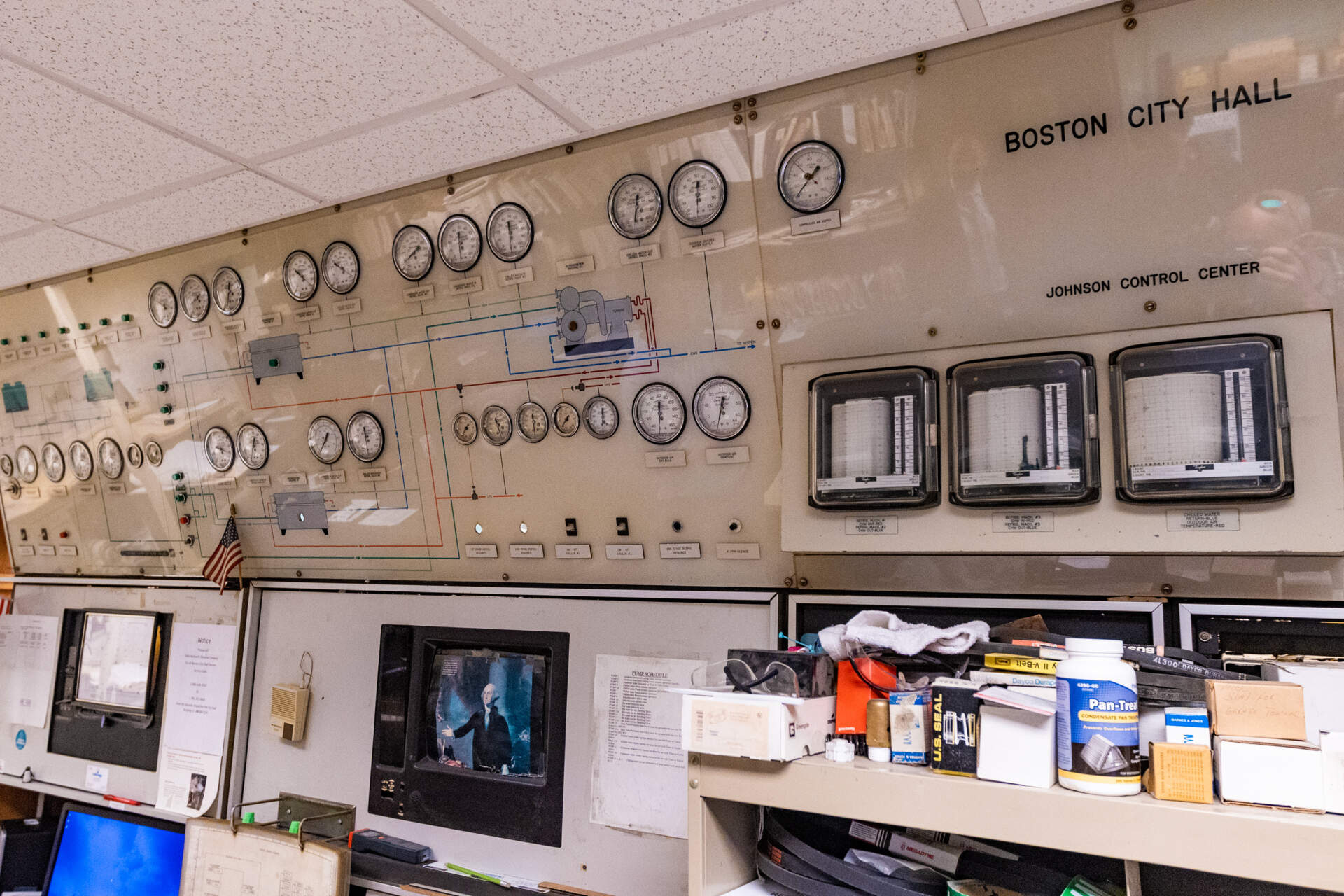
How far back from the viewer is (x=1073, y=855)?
159cm

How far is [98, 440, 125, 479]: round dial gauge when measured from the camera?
10.6 feet

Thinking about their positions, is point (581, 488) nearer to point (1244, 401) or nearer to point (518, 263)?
point (518, 263)

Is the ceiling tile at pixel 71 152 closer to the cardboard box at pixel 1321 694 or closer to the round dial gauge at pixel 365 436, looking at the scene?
the round dial gauge at pixel 365 436

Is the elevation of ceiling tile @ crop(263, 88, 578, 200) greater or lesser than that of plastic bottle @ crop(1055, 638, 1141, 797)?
greater

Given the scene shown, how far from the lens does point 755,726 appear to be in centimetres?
140

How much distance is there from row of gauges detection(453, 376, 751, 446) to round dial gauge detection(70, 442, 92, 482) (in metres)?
1.71

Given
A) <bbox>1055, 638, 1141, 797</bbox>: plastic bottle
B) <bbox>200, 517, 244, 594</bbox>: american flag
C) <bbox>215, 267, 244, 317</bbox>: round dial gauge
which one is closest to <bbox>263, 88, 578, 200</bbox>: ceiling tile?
<bbox>215, 267, 244, 317</bbox>: round dial gauge

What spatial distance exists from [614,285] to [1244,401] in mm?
1306

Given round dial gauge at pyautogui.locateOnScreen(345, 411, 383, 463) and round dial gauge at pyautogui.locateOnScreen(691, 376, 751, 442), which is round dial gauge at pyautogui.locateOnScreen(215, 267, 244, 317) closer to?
round dial gauge at pyautogui.locateOnScreen(345, 411, 383, 463)

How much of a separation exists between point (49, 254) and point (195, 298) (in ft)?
1.65

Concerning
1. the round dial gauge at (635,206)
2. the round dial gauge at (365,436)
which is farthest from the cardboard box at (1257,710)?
the round dial gauge at (365,436)

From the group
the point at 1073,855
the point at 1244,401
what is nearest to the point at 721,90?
the point at 1244,401

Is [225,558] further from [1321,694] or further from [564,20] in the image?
[1321,694]

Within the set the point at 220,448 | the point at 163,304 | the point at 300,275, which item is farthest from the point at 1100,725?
the point at 163,304
